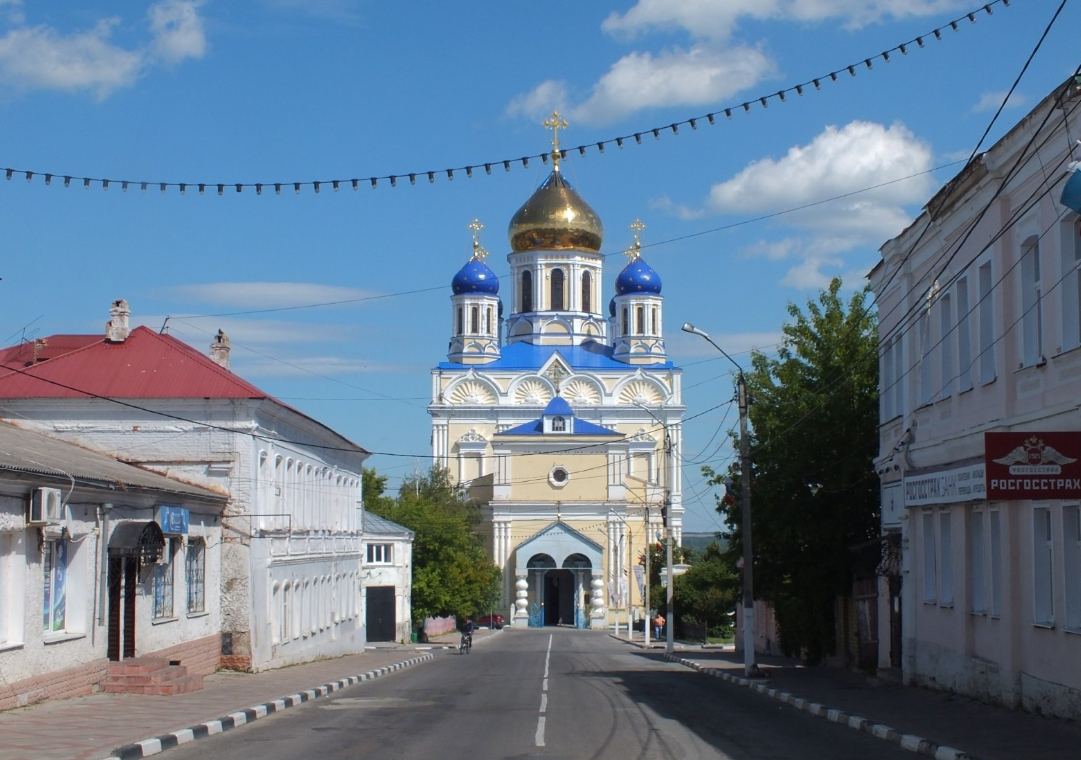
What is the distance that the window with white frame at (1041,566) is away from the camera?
15.5 metres

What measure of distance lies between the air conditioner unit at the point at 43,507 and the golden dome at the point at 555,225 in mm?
73622

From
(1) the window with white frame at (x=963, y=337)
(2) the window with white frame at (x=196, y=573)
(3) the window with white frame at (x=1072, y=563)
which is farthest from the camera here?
(2) the window with white frame at (x=196, y=573)

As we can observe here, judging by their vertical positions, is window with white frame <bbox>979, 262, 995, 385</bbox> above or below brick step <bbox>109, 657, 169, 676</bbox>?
above

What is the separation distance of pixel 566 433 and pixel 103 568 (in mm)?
58669

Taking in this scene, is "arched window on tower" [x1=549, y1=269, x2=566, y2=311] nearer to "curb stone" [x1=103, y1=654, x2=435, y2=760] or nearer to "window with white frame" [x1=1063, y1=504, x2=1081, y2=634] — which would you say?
"curb stone" [x1=103, y1=654, x2=435, y2=760]

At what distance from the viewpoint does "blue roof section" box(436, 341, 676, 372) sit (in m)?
88.8

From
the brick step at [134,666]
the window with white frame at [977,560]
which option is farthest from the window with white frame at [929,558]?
the brick step at [134,666]

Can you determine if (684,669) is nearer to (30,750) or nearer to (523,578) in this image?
(30,750)

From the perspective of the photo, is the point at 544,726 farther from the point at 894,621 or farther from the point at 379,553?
the point at 379,553

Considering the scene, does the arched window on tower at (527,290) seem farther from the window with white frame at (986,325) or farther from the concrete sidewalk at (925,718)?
Answer: the window with white frame at (986,325)

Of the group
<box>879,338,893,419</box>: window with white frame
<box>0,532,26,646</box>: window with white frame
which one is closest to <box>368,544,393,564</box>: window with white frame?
<box>879,338,893,419</box>: window with white frame

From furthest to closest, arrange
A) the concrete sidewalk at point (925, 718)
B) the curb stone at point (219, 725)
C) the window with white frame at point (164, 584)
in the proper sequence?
the window with white frame at point (164, 584) → the concrete sidewalk at point (925, 718) → the curb stone at point (219, 725)

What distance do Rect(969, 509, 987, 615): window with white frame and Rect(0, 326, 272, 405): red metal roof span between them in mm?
13395

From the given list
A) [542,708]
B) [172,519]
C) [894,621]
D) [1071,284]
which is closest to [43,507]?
[172,519]
